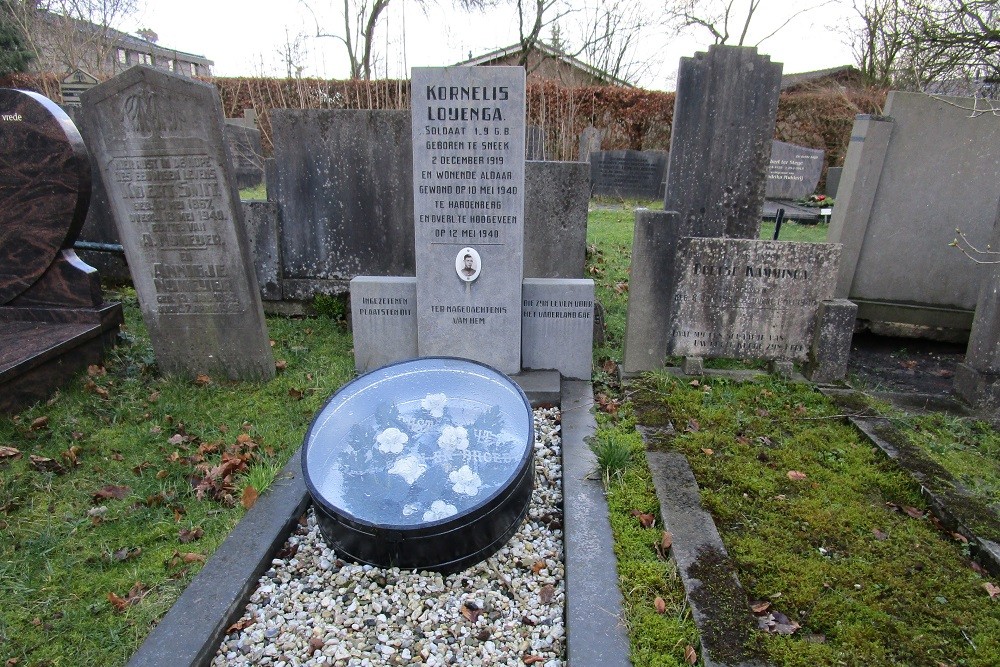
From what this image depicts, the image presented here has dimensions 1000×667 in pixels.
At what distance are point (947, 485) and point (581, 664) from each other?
2.44 meters

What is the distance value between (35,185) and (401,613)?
14.4 feet

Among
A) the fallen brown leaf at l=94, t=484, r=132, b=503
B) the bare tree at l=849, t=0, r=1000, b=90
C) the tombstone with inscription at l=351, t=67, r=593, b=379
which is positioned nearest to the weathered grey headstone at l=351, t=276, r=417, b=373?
the tombstone with inscription at l=351, t=67, r=593, b=379

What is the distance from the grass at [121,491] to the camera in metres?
2.41

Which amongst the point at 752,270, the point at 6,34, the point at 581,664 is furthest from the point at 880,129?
the point at 6,34

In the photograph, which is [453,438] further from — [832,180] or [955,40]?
[832,180]

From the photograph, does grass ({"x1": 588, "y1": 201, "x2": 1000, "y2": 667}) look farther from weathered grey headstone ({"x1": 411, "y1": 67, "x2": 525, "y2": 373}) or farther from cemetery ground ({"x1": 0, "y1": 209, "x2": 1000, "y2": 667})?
weathered grey headstone ({"x1": 411, "y1": 67, "x2": 525, "y2": 373})

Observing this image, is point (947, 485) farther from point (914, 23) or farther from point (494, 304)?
point (914, 23)

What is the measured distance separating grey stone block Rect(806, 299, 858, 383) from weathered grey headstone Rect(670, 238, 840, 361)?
0.08 meters

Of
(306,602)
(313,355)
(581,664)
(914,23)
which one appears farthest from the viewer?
(914,23)

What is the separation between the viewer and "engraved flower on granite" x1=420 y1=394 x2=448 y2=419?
10.2 feet

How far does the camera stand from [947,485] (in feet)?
10.3

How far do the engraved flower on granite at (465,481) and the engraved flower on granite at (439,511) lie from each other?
0.34ft

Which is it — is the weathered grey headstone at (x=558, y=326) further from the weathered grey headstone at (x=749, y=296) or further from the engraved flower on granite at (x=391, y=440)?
the engraved flower on granite at (x=391, y=440)

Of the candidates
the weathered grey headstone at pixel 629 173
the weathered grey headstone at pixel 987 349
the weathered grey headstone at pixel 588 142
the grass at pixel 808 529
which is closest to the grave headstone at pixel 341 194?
the grass at pixel 808 529
